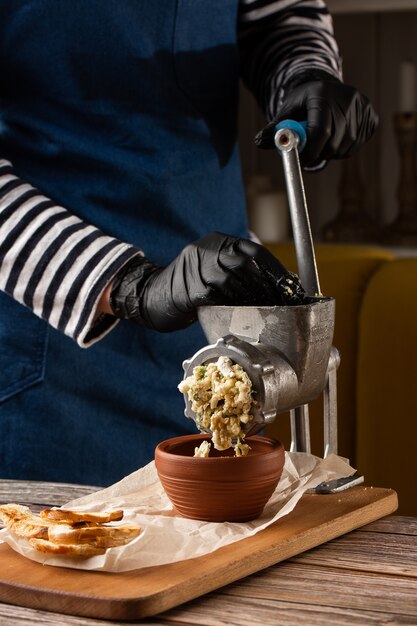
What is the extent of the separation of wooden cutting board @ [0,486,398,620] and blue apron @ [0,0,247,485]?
426mm

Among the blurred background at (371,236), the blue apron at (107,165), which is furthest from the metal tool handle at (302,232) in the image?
the blurred background at (371,236)

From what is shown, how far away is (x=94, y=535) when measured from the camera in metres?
0.82

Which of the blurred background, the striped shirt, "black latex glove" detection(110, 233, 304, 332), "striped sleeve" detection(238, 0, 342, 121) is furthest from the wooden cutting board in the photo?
the blurred background

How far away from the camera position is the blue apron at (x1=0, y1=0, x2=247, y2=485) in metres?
1.25

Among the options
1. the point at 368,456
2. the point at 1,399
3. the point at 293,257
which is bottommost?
the point at 368,456

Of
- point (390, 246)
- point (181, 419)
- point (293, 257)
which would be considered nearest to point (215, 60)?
point (181, 419)

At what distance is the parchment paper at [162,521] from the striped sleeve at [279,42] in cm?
52

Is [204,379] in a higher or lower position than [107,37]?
lower

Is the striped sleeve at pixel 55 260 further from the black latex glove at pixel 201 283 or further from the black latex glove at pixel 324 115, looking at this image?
the black latex glove at pixel 324 115

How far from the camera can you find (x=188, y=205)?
1353mm

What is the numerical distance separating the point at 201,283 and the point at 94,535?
0.29 metres

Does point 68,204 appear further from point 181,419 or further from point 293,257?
point 293,257

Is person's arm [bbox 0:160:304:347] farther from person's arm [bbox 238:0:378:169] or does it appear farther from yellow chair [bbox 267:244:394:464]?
yellow chair [bbox 267:244:394:464]

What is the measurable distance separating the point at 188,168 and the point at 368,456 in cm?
71
